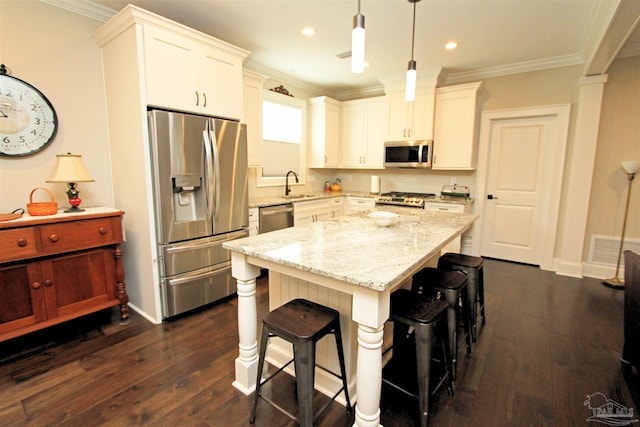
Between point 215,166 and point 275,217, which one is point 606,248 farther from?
point 215,166

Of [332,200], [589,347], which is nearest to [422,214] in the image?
[589,347]

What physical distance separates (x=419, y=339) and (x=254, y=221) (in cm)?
235

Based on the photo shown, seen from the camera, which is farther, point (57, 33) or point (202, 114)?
point (202, 114)

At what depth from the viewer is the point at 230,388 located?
6.04 ft

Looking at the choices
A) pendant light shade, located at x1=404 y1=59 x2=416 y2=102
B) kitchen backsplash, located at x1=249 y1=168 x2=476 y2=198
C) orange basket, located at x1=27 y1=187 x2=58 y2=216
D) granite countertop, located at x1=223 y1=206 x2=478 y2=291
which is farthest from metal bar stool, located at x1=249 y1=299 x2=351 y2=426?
kitchen backsplash, located at x1=249 y1=168 x2=476 y2=198

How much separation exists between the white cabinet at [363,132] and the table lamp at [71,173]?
369cm

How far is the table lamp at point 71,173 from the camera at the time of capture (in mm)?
2285

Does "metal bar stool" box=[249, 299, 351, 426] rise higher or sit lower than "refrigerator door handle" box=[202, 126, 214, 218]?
lower

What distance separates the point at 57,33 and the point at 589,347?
4852mm

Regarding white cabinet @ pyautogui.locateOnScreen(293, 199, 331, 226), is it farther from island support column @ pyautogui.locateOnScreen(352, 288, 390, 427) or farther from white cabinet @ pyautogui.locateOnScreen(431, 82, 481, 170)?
island support column @ pyautogui.locateOnScreen(352, 288, 390, 427)

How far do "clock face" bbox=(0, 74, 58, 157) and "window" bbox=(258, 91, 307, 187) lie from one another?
7.37ft

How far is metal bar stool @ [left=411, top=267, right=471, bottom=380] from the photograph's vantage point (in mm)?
1892

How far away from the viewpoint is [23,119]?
2.33 metres

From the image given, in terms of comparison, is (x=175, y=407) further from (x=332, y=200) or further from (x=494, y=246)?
(x=494, y=246)
